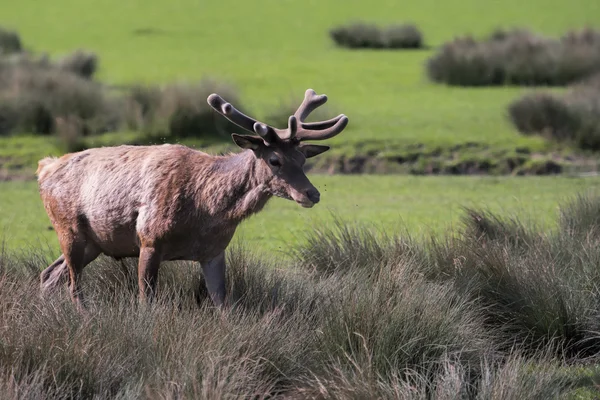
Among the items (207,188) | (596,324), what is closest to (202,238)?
(207,188)

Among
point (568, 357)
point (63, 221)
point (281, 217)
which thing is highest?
point (63, 221)

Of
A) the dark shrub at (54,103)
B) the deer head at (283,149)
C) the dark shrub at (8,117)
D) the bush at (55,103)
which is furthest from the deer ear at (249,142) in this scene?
the dark shrub at (8,117)

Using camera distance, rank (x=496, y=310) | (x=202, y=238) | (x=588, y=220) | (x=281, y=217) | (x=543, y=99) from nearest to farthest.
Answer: (x=202, y=238) < (x=496, y=310) < (x=588, y=220) < (x=281, y=217) < (x=543, y=99)

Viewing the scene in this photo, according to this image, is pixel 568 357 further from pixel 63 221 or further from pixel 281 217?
pixel 281 217

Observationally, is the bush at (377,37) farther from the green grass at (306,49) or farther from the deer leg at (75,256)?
the deer leg at (75,256)

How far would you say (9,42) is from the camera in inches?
1513

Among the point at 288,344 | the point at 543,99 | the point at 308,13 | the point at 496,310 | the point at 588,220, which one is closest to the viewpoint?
the point at 288,344

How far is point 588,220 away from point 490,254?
2.25 meters

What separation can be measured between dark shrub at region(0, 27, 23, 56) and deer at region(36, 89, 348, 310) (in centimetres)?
2861

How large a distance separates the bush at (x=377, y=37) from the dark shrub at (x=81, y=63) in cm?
1269

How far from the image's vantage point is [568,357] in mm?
9586

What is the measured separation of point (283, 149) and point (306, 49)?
32.9 metres

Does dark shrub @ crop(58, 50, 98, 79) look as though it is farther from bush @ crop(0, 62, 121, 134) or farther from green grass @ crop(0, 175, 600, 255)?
green grass @ crop(0, 175, 600, 255)

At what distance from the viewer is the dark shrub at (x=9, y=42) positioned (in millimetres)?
37450
